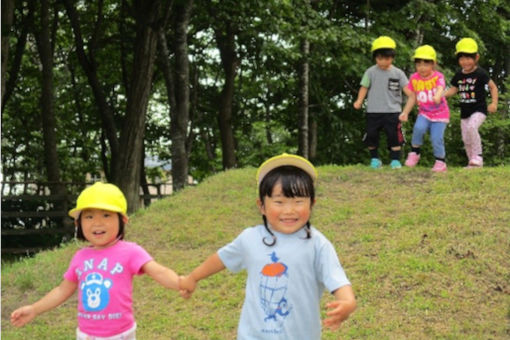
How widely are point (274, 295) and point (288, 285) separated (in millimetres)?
91

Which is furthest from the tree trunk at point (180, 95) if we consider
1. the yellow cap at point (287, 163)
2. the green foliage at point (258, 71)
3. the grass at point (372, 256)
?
the yellow cap at point (287, 163)

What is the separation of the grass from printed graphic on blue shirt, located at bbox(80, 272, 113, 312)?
3.50m

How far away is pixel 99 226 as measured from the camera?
413 centimetres

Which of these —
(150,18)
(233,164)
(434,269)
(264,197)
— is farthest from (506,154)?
(264,197)

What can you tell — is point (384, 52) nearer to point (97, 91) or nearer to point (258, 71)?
point (97, 91)

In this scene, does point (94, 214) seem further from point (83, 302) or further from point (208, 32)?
point (208, 32)

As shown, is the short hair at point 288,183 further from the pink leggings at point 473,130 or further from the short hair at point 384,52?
the short hair at point 384,52

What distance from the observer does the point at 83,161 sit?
2741cm

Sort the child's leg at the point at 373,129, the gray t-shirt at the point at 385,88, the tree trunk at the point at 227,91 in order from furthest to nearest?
1. the tree trunk at the point at 227,91
2. the child's leg at the point at 373,129
3. the gray t-shirt at the point at 385,88

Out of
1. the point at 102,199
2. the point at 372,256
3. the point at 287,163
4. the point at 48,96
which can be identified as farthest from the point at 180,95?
the point at 287,163

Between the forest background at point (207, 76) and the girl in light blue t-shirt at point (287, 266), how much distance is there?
8.16 metres

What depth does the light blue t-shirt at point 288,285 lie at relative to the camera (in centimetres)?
374

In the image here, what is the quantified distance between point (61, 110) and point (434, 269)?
2049cm

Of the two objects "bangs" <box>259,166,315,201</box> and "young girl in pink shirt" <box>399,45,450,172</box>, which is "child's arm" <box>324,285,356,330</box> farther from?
"young girl in pink shirt" <box>399,45,450,172</box>
